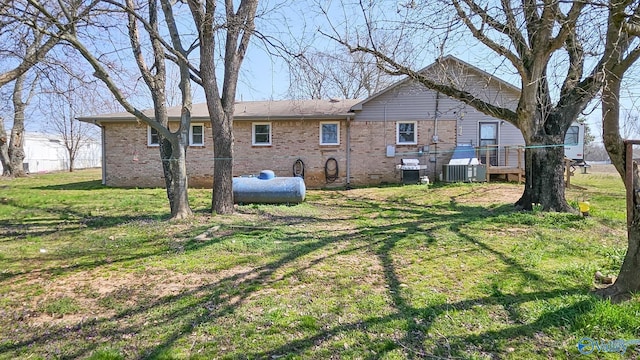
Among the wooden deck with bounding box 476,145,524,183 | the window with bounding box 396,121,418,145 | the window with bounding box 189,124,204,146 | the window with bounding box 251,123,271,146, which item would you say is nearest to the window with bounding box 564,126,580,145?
the wooden deck with bounding box 476,145,524,183

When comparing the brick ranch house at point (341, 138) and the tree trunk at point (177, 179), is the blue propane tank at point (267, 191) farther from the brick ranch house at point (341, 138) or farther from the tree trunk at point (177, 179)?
the brick ranch house at point (341, 138)

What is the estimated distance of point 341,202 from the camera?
37.6ft

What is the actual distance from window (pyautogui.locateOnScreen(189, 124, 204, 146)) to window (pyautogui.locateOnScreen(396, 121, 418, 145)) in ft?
28.0

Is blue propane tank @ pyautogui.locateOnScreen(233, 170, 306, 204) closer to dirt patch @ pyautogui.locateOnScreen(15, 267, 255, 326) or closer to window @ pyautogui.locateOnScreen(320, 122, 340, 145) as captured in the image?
dirt patch @ pyautogui.locateOnScreen(15, 267, 255, 326)

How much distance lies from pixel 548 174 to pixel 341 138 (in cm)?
902

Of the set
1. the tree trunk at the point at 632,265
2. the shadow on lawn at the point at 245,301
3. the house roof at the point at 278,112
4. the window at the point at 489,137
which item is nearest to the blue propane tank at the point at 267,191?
the shadow on lawn at the point at 245,301

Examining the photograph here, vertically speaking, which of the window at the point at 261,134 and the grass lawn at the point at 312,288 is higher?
the window at the point at 261,134

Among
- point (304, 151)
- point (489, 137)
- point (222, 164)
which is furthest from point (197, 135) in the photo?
point (489, 137)

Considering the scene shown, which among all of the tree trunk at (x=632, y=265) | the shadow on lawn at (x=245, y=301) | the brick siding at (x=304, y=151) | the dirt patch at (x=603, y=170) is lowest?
the shadow on lawn at (x=245, y=301)

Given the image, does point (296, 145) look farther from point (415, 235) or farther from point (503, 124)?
point (415, 235)

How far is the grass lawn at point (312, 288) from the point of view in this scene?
2895 mm

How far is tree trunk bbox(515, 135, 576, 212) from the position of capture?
→ 796 cm

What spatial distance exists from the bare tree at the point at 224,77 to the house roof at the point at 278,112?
7.06m

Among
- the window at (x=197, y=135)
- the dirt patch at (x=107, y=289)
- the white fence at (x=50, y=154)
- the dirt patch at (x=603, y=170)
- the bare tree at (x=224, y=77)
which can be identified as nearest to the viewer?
the dirt patch at (x=107, y=289)
